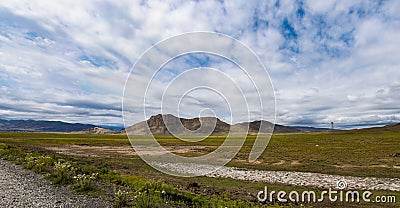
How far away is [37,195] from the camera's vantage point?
1364cm

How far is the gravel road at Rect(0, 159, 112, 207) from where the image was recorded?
12320 mm

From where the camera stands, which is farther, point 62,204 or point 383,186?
point 383,186

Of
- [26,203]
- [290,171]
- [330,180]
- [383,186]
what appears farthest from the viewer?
[290,171]

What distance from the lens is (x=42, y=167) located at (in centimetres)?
2075

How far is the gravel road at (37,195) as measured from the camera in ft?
40.4

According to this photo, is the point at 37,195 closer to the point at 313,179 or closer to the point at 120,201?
the point at 120,201

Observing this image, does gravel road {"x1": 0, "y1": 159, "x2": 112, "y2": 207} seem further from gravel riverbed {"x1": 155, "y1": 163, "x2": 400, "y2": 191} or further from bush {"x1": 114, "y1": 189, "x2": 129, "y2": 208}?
gravel riverbed {"x1": 155, "y1": 163, "x2": 400, "y2": 191}

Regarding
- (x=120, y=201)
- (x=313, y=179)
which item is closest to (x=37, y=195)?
(x=120, y=201)

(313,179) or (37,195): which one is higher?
(37,195)

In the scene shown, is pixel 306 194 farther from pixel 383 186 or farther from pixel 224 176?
pixel 224 176

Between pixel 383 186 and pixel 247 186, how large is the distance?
11.6 m

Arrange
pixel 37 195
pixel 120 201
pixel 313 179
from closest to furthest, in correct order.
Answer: pixel 120 201 < pixel 37 195 < pixel 313 179

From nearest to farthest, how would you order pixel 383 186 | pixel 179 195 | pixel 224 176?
pixel 179 195
pixel 383 186
pixel 224 176

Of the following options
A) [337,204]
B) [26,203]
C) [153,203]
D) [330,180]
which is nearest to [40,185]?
[26,203]
